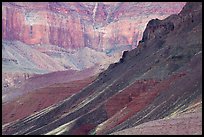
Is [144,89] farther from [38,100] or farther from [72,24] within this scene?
[72,24]

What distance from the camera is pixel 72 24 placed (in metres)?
189

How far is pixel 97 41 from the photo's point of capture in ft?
634

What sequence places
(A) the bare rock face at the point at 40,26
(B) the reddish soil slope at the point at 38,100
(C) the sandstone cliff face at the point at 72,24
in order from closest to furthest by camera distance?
(B) the reddish soil slope at the point at 38,100 < (A) the bare rock face at the point at 40,26 < (C) the sandstone cliff face at the point at 72,24

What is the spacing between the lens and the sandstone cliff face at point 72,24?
6821 inches

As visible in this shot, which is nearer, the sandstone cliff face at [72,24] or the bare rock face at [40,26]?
the bare rock face at [40,26]

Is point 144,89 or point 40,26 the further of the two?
point 40,26

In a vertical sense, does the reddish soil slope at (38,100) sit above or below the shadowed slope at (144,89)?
below

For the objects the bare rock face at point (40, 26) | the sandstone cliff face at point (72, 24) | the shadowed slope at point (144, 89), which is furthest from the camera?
the sandstone cliff face at point (72, 24)

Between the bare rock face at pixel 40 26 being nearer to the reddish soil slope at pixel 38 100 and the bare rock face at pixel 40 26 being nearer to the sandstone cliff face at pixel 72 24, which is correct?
the sandstone cliff face at pixel 72 24

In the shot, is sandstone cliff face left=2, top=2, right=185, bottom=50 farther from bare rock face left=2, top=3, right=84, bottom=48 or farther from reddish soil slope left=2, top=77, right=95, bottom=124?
reddish soil slope left=2, top=77, right=95, bottom=124

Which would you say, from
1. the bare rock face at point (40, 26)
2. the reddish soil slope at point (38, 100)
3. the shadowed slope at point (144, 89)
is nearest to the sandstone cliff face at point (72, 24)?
the bare rock face at point (40, 26)

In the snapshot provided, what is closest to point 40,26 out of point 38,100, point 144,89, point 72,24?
point 72,24

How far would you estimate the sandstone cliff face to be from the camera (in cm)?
17325

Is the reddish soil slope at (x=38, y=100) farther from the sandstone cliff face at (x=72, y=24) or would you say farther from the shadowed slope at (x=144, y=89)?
the sandstone cliff face at (x=72, y=24)
